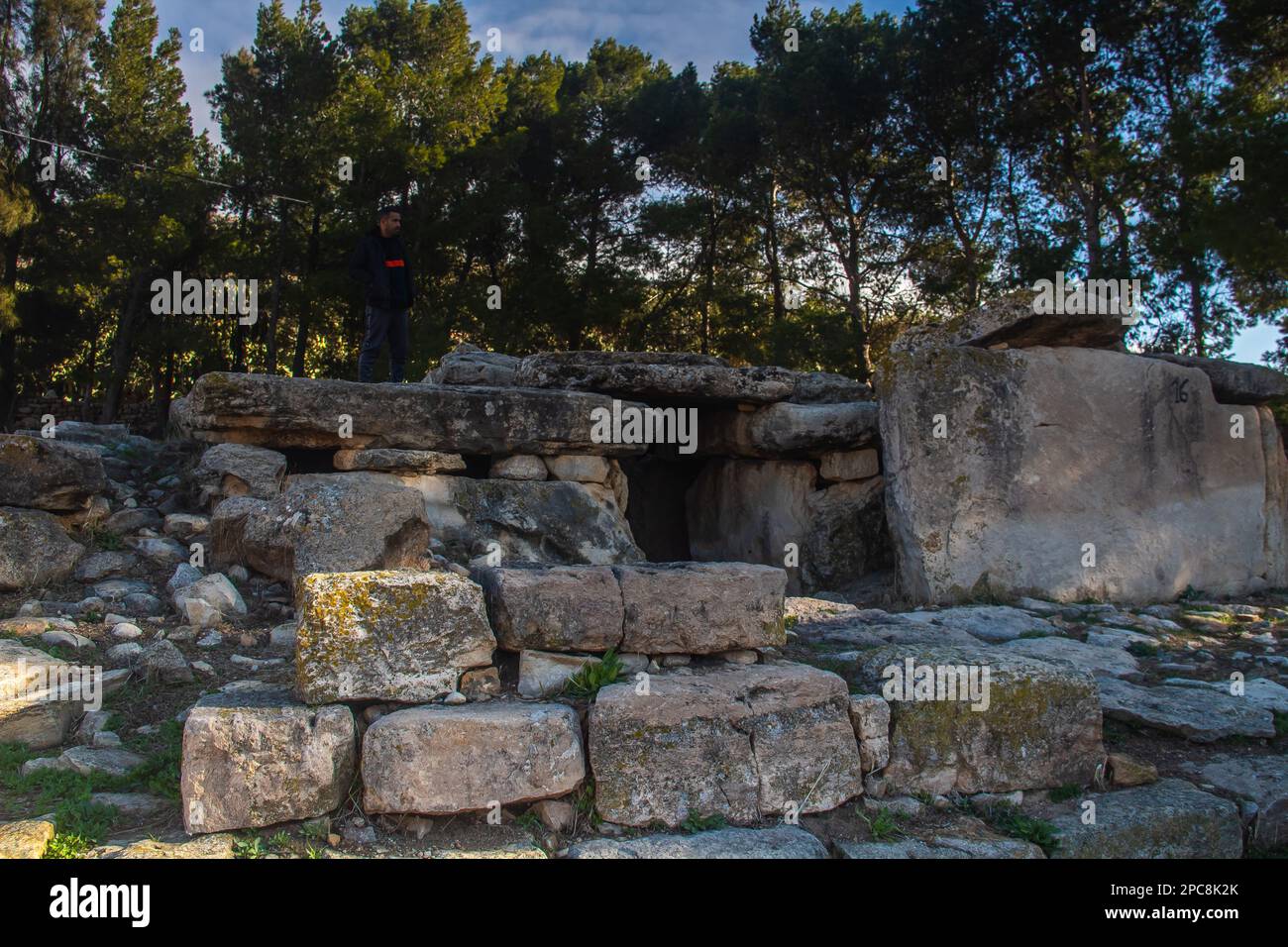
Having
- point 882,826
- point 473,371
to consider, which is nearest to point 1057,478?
point 882,826

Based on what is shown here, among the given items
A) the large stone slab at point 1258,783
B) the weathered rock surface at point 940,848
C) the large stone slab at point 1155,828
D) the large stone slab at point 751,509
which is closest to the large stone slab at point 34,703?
the weathered rock surface at point 940,848

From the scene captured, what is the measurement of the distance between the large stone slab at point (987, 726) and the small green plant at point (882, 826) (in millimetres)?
209

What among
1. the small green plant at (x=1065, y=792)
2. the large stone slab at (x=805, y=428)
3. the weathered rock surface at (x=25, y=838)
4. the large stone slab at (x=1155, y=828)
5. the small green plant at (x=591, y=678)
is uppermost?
the large stone slab at (x=805, y=428)

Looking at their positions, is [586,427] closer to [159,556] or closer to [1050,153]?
[159,556]

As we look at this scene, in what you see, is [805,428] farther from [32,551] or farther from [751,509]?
[32,551]

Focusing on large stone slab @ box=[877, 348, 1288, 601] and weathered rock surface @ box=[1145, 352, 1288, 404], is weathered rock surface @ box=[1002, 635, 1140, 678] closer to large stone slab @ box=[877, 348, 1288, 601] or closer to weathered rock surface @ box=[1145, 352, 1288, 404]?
large stone slab @ box=[877, 348, 1288, 601]

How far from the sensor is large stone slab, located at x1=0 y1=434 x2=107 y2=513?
5.86m

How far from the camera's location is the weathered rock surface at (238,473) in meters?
6.84

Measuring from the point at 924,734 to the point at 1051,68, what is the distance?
1570cm

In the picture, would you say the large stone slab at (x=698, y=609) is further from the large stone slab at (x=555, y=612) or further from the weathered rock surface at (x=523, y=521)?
the weathered rock surface at (x=523, y=521)

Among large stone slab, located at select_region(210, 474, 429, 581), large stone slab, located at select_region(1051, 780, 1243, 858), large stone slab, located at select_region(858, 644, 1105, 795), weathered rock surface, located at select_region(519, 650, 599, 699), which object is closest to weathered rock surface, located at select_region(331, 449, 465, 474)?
large stone slab, located at select_region(210, 474, 429, 581)

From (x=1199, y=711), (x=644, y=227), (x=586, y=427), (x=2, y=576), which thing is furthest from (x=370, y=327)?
(x=644, y=227)

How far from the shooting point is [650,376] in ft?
29.1

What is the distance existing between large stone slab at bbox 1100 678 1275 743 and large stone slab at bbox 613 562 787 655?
1.80m
